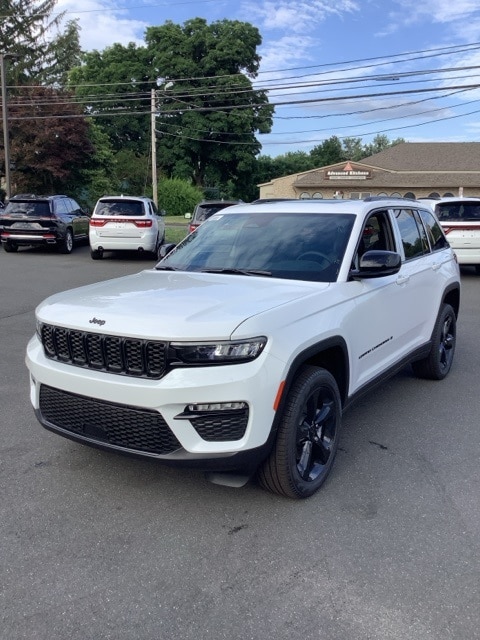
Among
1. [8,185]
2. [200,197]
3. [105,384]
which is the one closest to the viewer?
[105,384]

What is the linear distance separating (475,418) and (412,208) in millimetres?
2033

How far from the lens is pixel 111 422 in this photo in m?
3.25

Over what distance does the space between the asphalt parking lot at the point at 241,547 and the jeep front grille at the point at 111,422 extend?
46cm

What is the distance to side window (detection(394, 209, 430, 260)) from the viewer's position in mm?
5227

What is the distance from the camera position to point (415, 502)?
11.7 feet

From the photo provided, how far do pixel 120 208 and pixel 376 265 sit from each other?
44.3 ft

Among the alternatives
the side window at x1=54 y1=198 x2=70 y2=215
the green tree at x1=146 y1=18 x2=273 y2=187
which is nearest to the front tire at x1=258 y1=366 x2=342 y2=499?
the side window at x1=54 y1=198 x2=70 y2=215

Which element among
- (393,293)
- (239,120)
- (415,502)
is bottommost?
(415,502)

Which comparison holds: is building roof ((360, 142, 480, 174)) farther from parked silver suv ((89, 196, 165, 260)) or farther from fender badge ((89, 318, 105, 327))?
fender badge ((89, 318, 105, 327))

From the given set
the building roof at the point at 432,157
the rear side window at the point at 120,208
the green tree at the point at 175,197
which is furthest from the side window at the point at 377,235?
the green tree at the point at 175,197

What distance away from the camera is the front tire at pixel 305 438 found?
3.31 meters

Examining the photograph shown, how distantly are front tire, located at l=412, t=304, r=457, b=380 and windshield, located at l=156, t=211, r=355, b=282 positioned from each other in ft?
6.42

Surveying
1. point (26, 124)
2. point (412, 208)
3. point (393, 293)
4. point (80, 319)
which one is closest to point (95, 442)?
point (80, 319)

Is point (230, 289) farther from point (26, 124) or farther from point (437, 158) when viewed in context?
point (437, 158)
